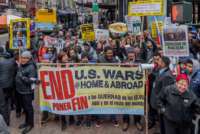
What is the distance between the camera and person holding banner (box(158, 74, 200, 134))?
3.76 m

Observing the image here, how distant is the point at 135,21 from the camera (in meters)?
11.5

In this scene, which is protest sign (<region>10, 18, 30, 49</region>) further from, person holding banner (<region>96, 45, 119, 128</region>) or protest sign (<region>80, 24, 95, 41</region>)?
protest sign (<region>80, 24, 95, 41</region>)

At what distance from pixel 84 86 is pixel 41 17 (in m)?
8.29

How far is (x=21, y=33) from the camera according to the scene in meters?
6.74

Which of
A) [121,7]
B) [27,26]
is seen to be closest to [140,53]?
[27,26]

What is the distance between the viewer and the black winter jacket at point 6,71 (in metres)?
5.55

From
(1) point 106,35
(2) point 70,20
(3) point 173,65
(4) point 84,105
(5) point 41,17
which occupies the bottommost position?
(4) point 84,105

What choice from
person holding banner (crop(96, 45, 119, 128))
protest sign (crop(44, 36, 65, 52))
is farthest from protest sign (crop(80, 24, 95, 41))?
person holding banner (crop(96, 45, 119, 128))

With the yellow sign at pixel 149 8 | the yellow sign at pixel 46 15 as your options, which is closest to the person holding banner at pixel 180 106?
the yellow sign at pixel 149 8

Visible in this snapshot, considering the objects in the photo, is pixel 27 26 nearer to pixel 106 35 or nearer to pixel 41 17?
pixel 106 35

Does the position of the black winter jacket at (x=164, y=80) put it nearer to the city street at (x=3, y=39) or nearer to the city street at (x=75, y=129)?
the city street at (x=75, y=129)

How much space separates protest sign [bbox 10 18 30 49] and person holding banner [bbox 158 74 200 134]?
13.9 ft

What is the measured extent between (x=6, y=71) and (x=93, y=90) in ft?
6.70

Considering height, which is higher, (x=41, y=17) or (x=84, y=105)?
(x=41, y=17)
